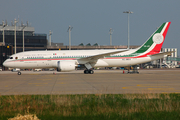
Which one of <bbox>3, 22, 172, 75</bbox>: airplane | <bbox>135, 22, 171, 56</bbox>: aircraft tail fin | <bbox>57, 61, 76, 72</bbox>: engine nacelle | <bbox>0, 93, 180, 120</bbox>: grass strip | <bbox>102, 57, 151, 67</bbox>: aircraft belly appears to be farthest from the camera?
<bbox>102, 57, 151, 67</bbox>: aircraft belly

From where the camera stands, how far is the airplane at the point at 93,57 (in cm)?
3881

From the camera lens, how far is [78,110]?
9797mm

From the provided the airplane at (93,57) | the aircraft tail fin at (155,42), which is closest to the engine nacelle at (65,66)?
the airplane at (93,57)

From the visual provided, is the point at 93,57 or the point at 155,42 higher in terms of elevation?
the point at 155,42

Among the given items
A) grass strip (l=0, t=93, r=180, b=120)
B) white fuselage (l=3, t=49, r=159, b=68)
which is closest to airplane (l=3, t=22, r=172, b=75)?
white fuselage (l=3, t=49, r=159, b=68)

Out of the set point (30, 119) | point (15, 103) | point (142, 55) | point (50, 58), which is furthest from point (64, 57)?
point (30, 119)

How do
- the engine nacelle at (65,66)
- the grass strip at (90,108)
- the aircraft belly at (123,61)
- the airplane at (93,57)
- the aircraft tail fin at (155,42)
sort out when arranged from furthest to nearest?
1. the aircraft belly at (123,61)
2. the aircraft tail fin at (155,42)
3. the airplane at (93,57)
4. the engine nacelle at (65,66)
5. the grass strip at (90,108)

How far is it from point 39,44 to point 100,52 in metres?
72.2

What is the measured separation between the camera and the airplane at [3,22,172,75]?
38.8 metres

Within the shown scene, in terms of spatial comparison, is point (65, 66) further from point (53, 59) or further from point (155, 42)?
point (155, 42)

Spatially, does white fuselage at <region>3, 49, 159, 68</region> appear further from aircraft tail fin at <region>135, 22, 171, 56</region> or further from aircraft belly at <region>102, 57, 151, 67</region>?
aircraft tail fin at <region>135, 22, 171, 56</region>

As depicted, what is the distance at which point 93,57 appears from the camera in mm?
37906

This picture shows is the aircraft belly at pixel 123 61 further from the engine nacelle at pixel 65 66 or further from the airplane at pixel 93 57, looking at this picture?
the engine nacelle at pixel 65 66

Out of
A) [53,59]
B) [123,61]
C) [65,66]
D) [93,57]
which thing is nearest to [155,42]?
[123,61]
